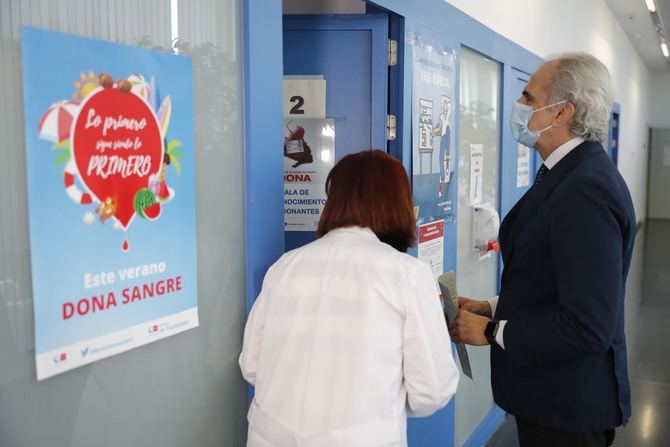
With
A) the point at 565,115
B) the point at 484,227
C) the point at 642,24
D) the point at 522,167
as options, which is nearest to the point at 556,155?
the point at 565,115

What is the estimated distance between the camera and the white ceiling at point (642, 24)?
8.49 meters

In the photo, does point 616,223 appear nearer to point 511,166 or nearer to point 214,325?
point 214,325

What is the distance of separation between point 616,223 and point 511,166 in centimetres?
249

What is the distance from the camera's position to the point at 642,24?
9836 millimetres

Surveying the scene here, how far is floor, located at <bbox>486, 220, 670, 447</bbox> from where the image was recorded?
12.1 ft

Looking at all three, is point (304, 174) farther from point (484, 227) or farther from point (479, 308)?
point (484, 227)

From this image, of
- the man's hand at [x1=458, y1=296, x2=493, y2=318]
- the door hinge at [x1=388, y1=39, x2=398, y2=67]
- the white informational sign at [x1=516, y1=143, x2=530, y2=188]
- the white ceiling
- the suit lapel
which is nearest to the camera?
the suit lapel

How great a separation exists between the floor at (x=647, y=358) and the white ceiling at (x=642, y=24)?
3743 millimetres

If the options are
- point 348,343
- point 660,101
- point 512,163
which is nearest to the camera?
point 348,343

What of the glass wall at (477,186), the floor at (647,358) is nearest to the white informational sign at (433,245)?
the glass wall at (477,186)

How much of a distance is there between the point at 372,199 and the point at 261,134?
370 millimetres

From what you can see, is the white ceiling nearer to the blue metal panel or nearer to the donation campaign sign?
the blue metal panel

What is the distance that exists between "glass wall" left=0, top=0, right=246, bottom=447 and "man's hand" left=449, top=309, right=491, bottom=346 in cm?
69

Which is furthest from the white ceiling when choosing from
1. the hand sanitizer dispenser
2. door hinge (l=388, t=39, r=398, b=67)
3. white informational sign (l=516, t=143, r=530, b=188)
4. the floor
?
door hinge (l=388, t=39, r=398, b=67)
